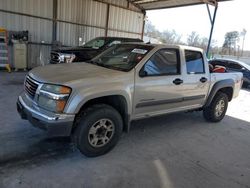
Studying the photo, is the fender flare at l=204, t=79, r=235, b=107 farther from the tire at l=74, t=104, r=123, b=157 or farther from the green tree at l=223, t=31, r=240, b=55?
the green tree at l=223, t=31, r=240, b=55

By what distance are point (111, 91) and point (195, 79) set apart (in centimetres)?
206

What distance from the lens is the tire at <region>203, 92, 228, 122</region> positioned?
5.52 metres

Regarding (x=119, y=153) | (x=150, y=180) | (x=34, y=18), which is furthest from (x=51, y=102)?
(x=34, y=18)

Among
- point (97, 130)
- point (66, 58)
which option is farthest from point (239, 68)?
point (97, 130)

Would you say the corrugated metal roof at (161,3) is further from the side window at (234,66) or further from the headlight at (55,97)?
the headlight at (55,97)

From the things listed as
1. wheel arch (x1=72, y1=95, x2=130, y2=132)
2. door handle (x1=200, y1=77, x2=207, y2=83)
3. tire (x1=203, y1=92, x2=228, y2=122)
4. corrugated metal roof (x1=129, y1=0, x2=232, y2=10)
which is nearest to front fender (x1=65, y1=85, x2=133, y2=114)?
wheel arch (x1=72, y1=95, x2=130, y2=132)

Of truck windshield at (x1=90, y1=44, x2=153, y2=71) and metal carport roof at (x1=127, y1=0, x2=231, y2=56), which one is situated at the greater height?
metal carport roof at (x1=127, y1=0, x2=231, y2=56)

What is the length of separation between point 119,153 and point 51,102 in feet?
4.48

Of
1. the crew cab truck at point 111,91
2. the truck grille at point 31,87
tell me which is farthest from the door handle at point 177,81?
the truck grille at point 31,87

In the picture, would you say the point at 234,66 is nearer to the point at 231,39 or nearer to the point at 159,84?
the point at 159,84

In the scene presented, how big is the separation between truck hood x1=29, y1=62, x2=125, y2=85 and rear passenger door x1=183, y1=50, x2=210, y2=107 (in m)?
1.59

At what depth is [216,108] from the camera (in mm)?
5645

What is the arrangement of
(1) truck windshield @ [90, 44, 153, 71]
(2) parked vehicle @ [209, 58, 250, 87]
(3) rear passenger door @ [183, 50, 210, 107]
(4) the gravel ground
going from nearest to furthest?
(4) the gravel ground, (1) truck windshield @ [90, 44, 153, 71], (3) rear passenger door @ [183, 50, 210, 107], (2) parked vehicle @ [209, 58, 250, 87]

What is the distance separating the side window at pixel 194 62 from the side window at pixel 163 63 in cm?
32
